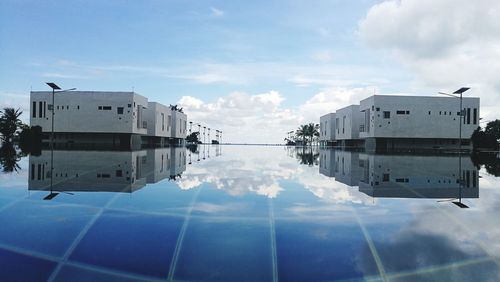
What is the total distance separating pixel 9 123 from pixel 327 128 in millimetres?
76131

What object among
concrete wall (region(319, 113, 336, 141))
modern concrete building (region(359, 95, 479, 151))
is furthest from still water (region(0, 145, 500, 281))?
concrete wall (region(319, 113, 336, 141))

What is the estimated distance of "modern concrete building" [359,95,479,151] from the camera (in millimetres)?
67688

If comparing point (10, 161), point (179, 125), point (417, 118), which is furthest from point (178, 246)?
point (179, 125)

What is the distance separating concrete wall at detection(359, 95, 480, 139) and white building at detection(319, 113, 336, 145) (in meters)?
36.6

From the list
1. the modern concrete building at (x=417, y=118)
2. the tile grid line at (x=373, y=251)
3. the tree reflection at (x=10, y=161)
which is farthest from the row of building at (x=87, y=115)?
the tile grid line at (x=373, y=251)

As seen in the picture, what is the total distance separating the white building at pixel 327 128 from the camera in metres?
106

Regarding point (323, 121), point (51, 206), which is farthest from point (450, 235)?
point (323, 121)

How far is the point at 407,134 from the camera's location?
6794 centimetres

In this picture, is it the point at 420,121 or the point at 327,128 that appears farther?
the point at 327,128

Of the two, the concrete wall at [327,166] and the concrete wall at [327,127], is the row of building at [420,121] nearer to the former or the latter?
the concrete wall at [327,127]

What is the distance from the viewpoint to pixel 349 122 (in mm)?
87000

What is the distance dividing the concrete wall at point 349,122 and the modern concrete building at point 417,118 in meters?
15.1

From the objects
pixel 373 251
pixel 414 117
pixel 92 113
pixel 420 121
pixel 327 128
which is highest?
pixel 414 117

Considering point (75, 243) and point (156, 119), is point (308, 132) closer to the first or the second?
point (156, 119)
